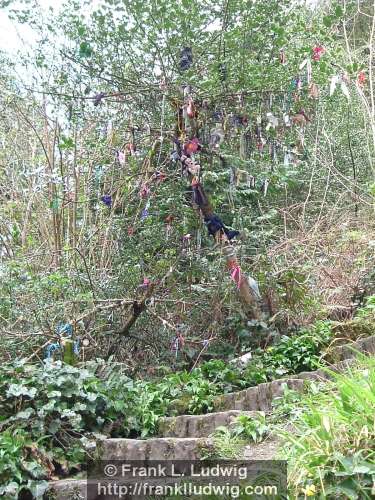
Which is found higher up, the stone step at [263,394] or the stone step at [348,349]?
the stone step at [348,349]

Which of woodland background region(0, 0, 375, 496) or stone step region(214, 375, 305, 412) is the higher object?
woodland background region(0, 0, 375, 496)

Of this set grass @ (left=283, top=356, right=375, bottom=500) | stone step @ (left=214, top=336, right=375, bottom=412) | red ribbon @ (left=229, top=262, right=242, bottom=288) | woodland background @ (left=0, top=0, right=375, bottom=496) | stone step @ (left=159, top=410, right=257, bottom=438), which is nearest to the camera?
grass @ (left=283, top=356, right=375, bottom=500)

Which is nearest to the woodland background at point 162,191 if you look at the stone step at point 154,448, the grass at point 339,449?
the stone step at point 154,448

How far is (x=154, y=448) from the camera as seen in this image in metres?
3.02

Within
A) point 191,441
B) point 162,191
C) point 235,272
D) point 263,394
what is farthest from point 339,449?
point 162,191

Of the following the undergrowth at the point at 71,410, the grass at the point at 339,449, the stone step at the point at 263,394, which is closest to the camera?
the grass at the point at 339,449

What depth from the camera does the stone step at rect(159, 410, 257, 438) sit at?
3.30 meters

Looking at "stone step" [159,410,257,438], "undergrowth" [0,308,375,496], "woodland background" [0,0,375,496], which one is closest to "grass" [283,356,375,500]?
"undergrowth" [0,308,375,496]

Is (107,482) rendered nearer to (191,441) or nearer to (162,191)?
(191,441)

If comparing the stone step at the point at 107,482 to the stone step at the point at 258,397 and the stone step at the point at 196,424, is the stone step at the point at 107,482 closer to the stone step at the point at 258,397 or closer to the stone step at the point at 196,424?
the stone step at the point at 196,424

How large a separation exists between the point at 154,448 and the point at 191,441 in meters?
0.25

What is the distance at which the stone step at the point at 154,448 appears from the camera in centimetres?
→ 287

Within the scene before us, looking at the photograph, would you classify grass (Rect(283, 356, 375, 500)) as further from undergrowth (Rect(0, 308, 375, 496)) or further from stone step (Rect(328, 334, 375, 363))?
stone step (Rect(328, 334, 375, 363))

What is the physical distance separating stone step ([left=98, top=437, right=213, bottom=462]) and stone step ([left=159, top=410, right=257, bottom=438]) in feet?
1.06
